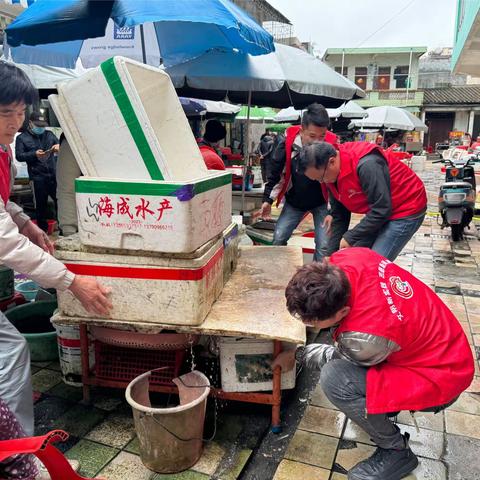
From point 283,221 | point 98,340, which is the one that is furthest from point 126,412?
point 283,221

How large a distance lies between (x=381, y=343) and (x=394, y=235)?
57.8 inches

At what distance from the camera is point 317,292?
1800mm

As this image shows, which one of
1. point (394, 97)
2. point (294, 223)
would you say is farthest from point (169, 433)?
point (394, 97)

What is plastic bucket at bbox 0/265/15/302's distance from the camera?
359 centimetres

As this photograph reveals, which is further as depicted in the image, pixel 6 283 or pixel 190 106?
pixel 190 106

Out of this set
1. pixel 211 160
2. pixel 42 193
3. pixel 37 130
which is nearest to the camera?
pixel 211 160

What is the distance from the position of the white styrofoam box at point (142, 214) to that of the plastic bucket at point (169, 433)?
76 centimetres

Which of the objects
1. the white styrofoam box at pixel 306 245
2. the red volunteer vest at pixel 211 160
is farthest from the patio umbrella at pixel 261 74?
the white styrofoam box at pixel 306 245

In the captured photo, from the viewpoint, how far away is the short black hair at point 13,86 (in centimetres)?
199

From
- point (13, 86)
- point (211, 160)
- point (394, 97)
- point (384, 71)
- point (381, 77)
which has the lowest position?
point (211, 160)

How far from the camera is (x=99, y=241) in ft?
7.53

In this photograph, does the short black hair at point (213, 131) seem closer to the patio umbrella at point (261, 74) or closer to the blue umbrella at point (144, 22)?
the patio umbrella at point (261, 74)

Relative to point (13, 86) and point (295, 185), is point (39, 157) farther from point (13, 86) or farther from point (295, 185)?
point (13, 86)

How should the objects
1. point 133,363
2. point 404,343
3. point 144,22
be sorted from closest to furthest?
1. point 404,343
2. point 144,22
3. point 133,363
